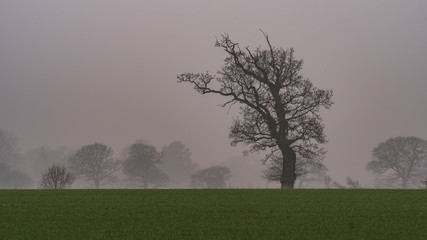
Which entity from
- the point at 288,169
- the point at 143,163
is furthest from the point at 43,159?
the point at 288,169

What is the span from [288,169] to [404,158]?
55.3m

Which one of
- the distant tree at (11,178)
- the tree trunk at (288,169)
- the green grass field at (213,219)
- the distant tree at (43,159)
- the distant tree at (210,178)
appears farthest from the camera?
the distant tree at (43,159)

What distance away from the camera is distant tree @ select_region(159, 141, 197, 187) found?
12769 centimetres

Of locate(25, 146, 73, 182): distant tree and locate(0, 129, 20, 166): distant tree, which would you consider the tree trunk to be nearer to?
locate(0, 129, 20, 166): distant tree

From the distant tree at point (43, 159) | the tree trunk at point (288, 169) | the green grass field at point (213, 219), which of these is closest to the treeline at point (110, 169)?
the distant tree at point (43, 159)

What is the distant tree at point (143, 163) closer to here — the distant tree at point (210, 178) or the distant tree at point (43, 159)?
the distant tree at point (210, 178)

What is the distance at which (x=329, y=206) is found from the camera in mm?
14953

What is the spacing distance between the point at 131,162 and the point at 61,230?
84.1 m

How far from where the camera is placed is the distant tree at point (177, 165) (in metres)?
128

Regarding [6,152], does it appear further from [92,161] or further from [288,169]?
[288,169]

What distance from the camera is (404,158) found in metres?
80.2

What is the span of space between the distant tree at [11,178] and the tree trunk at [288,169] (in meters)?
72.5

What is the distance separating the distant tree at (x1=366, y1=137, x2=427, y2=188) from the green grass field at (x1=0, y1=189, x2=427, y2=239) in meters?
68.7

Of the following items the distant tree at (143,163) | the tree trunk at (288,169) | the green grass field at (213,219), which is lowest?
the green grass field at (213,219)
